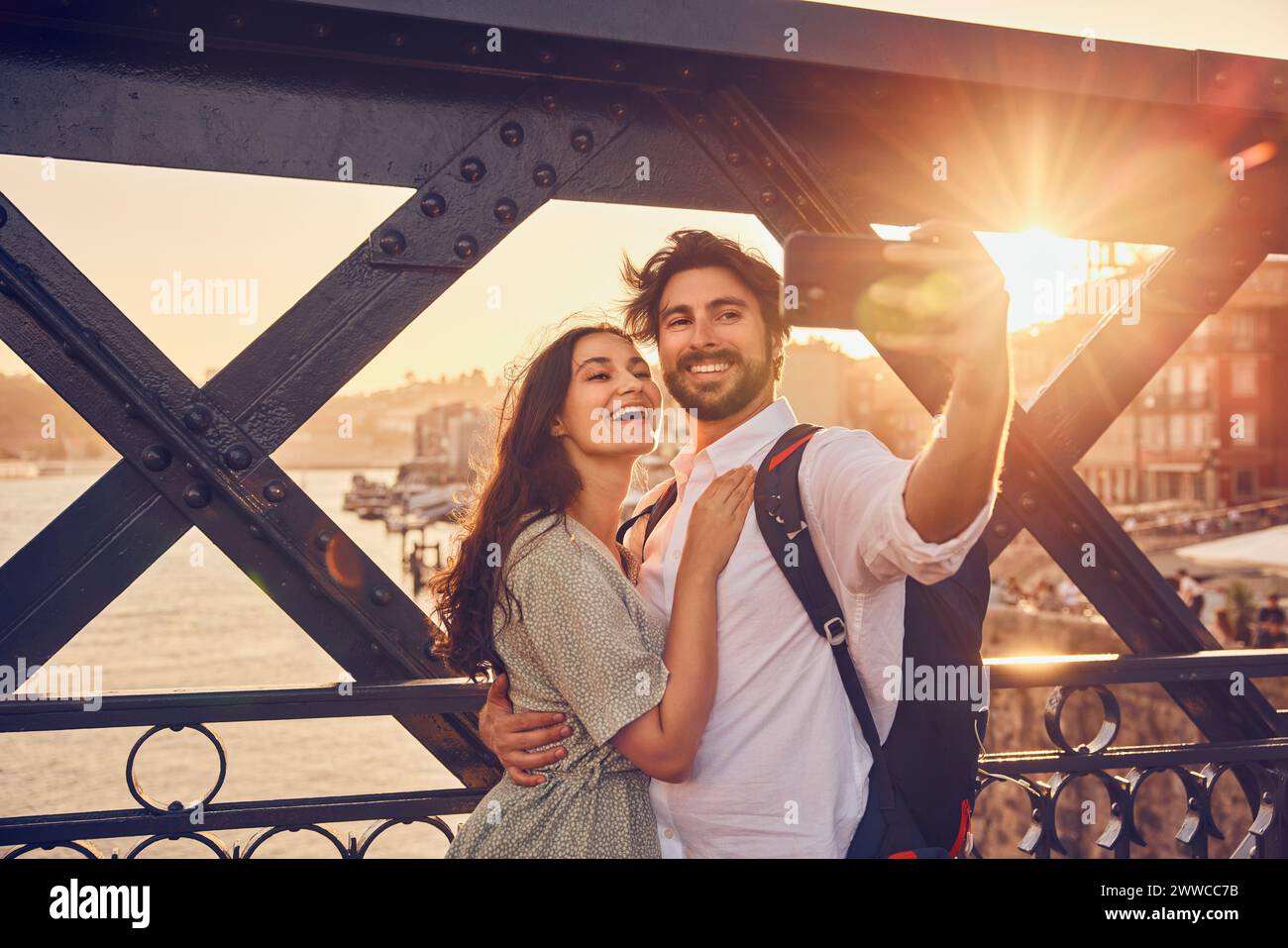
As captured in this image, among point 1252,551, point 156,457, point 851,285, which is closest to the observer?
point 851,285

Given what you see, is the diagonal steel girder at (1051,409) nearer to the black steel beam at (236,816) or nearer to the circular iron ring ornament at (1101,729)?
the circular iron ring ornament at (1101,729)

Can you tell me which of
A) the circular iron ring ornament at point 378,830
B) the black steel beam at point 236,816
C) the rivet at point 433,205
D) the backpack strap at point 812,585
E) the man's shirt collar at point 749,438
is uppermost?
the rivet at point 433,205

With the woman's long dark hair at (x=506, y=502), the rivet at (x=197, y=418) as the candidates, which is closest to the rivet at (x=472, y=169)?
the woman's long dark hair at (x=506, y=502)

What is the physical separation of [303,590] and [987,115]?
7.05 feet

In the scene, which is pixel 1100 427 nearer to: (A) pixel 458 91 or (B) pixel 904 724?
(B) pixel 904 724

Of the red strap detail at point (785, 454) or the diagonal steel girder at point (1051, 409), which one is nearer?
the red strap detail at point (785, 454)

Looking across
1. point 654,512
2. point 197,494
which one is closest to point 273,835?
point 197,494

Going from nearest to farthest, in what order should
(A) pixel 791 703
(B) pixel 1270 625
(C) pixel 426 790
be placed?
1. (A) pixel 791 703
2. (C) pixel 426 790
3. (B) pixel 1270 625

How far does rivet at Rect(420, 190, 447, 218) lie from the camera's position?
104 inches

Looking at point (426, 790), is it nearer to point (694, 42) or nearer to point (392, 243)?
point (392, 243)

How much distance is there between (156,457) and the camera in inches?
95.7

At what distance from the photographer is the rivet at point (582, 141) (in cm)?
270

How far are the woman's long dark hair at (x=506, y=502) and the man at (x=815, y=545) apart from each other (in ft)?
0.52

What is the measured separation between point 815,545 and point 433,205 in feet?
4.11
